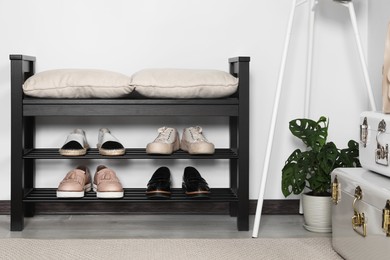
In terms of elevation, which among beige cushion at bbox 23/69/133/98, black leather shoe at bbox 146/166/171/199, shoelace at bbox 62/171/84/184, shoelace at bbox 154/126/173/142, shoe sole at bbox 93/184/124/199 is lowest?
shoe sole at bbox 93/184/124/199

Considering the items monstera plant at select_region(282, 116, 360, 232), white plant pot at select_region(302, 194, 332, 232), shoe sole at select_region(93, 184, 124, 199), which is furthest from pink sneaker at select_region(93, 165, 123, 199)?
white plant pot at select_region(302, 194, 332, 232)

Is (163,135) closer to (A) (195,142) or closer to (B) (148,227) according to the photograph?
(A) (195,142)

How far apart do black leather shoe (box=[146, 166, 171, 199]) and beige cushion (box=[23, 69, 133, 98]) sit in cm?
39

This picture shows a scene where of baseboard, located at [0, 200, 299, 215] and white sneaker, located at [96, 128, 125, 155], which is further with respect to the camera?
baseboard, located at [0, 200, 299, 215]

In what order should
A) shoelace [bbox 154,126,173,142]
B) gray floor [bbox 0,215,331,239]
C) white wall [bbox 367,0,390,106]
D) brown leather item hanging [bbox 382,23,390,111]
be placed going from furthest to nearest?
white wall [bbox 367,0,390,106] → shoelace [bbox 154,126,173,142] → gray floor [bbox 0,215,331,239] → brown leather item hanging [bbox 382,23,390,111]

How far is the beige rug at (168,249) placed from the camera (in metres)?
2.16

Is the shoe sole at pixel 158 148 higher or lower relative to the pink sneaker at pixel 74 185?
higher

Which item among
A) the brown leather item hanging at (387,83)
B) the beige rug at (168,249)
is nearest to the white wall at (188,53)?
the beige rug at (168,249)

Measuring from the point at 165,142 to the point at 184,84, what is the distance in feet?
0.85

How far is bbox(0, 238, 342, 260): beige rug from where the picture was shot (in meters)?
2.16

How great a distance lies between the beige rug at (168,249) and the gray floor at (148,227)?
138 mm

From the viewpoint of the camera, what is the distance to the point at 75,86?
8.36ft

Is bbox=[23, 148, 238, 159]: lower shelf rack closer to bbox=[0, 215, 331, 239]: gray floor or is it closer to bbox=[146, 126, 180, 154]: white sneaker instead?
bbox=[146, 126, 180, 154]: white sneaker

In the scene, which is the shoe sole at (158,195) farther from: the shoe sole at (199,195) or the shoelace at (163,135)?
the shoelace at (163,135)
